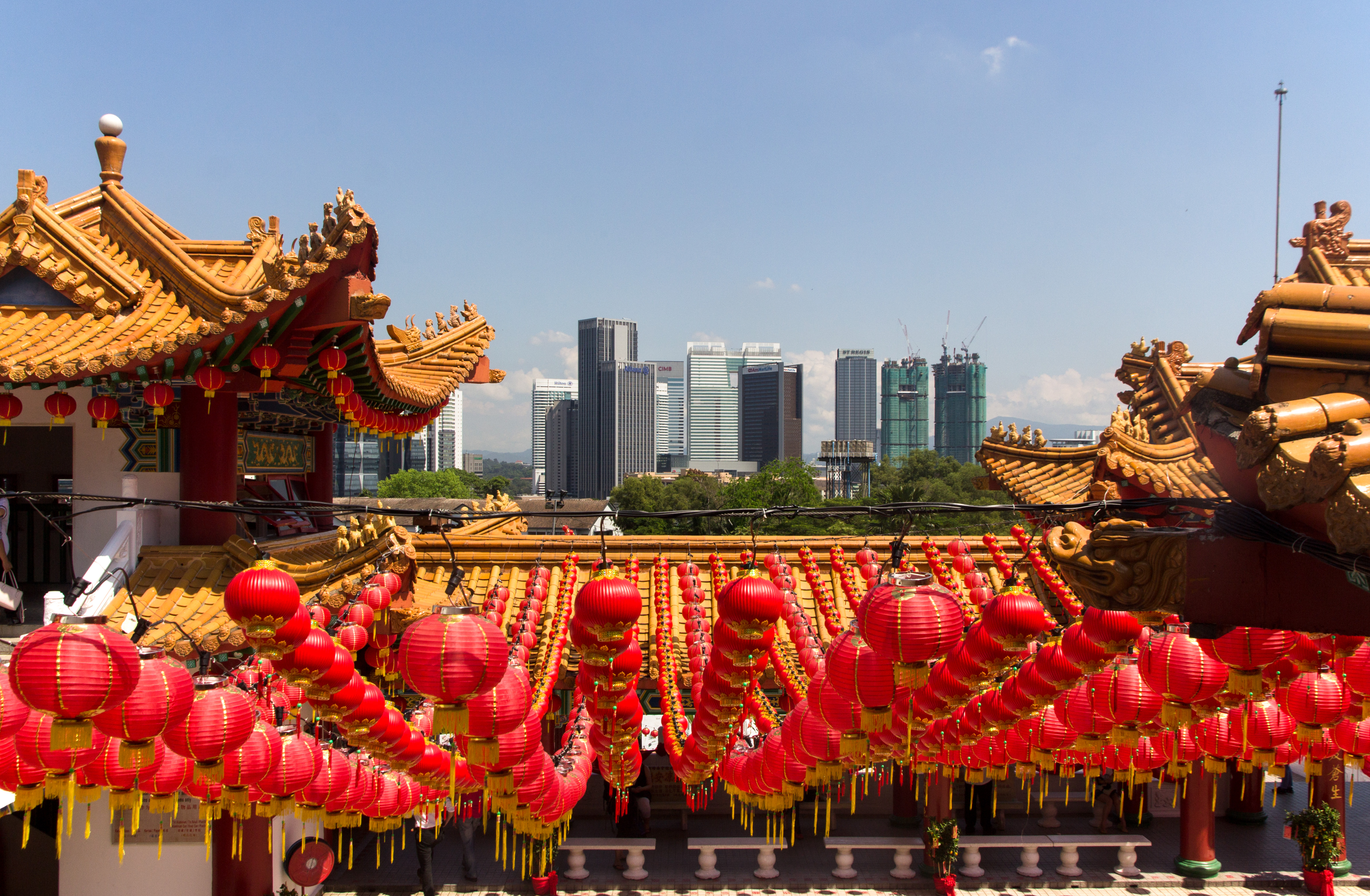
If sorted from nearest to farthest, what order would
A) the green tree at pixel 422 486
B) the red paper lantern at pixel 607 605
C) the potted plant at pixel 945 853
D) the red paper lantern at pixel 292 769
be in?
the red paper lantern at pixel 607 605 < the red paper lantern at pixel 292 769 < the potted plant at pixel 945 853 < the green tree at pixel 422 486

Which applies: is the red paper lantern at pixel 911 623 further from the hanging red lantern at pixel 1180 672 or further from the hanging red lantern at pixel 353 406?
the hanging red lantern at pixel 353 406

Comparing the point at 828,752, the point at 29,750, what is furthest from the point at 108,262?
the point at 828,752

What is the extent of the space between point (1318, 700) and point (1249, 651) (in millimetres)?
2708

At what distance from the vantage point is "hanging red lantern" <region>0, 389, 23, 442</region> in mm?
7645

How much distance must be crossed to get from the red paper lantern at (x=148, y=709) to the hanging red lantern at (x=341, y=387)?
365 centimetres

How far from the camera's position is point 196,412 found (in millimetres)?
8422

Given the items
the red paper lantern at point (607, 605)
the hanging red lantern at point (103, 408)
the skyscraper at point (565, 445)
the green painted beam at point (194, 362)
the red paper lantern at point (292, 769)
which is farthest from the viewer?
the skyscraper at point (565, 445)

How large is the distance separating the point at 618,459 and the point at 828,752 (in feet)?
438

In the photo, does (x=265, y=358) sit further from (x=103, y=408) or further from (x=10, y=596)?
(x=10, y=596)

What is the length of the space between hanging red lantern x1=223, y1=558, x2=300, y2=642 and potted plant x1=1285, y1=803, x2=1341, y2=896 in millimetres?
13103

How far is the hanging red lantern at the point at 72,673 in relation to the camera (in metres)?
4.70

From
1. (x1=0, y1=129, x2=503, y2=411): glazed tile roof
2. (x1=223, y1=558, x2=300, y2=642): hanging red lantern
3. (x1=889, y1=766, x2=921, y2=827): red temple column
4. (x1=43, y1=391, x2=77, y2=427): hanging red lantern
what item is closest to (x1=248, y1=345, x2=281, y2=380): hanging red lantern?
(x1=0, y1=129, x2=503, y2=411): glazed tile roof

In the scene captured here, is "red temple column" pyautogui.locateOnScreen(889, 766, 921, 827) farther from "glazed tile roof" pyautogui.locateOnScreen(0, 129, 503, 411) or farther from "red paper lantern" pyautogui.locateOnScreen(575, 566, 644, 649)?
"glazed tile roof" pyautogui.locateOnScreen(0, 129, 503, 411)

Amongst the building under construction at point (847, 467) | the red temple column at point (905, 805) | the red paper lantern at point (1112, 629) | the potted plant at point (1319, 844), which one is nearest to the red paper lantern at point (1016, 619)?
the red paper lantern at point (1112, 629)
